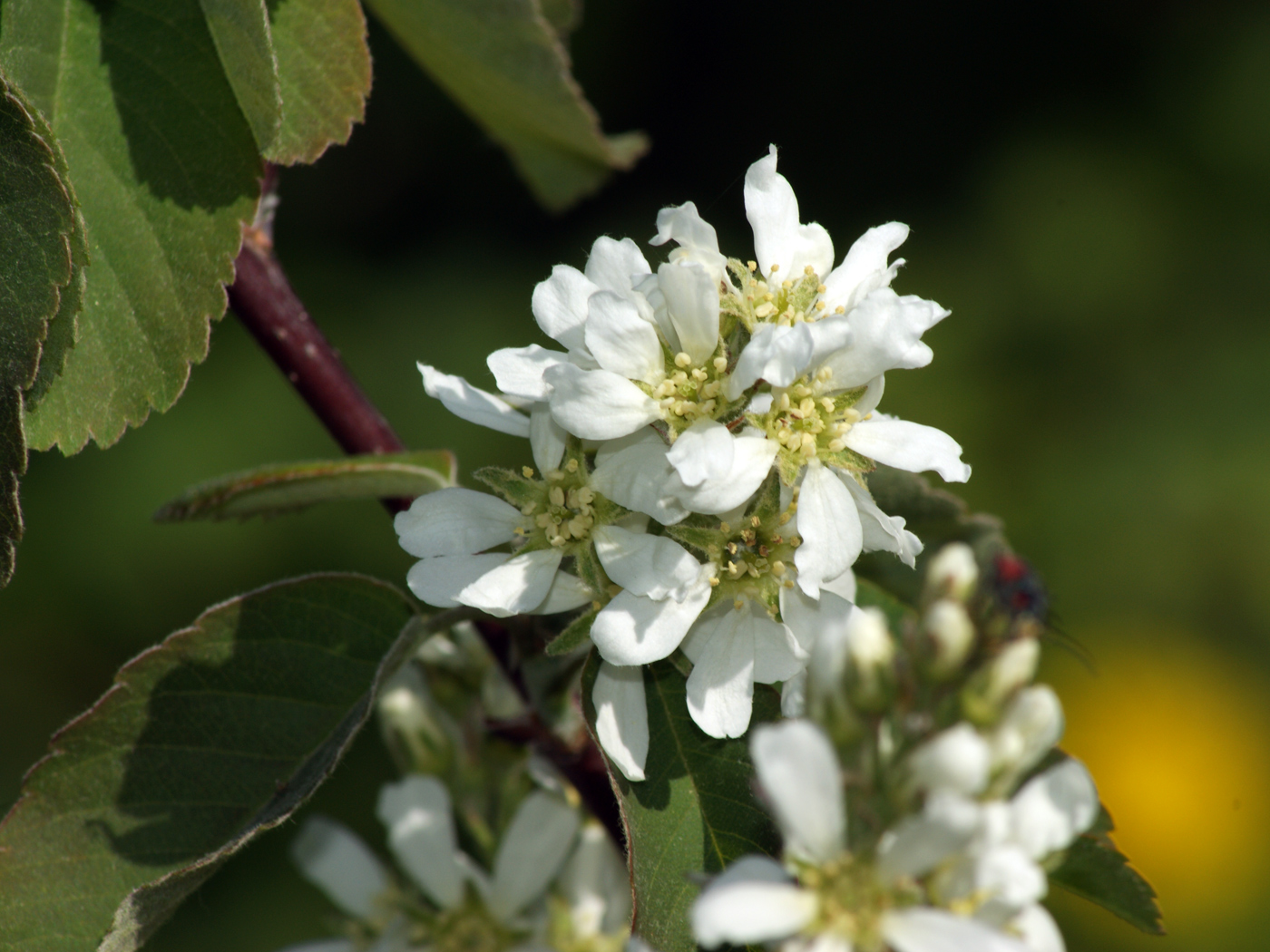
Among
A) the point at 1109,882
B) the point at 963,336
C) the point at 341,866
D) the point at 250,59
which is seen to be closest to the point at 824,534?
the point at 1109,882

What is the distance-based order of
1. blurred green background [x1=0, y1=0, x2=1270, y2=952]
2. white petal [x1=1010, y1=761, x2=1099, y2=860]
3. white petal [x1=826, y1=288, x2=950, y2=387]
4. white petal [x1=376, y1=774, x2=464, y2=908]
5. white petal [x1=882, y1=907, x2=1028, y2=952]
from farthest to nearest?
1. blurred green background [x1=0, y1=0, x2=1270, y2=952]
2. white petal [x1=376, y1=774, x2=464, y2=908]
3. white petal [x1=826, y1=288, x2=950, y2=387]
4. white petal [x1=1010, y1=761, x2=1099, y2=860]
5. white petal [x1=882, y1=907, x2=1028, y2=952]

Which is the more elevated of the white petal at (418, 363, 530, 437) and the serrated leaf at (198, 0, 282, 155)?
the serrated leaf at (198, 0, 282, 155)

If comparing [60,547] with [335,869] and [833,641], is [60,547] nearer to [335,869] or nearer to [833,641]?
[335,869]

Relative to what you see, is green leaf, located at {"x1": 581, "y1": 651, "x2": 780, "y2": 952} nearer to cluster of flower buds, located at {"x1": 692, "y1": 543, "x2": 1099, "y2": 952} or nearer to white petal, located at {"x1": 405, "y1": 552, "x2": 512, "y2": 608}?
white petal, located at {"x1": 405, "y1": 552, "x2": 512, "y2": 608}

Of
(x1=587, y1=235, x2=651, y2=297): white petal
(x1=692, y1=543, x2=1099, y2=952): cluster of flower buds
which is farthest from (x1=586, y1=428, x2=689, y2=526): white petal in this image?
(x1=692, y1=543, x2=1099, y2=952): cluster of flower buds

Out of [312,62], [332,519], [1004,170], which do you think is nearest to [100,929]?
[312,62]

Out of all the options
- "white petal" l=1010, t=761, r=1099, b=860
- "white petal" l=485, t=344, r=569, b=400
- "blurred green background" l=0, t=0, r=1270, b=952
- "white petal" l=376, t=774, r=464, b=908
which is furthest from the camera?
"blurred green background" l=0, t=0, r=1270, b=952

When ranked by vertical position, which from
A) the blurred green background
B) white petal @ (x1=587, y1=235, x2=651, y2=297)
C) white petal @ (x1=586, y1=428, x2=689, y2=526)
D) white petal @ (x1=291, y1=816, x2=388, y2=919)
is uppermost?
white petal @ (x1=587, y1=235, x2=651, y2=297)
